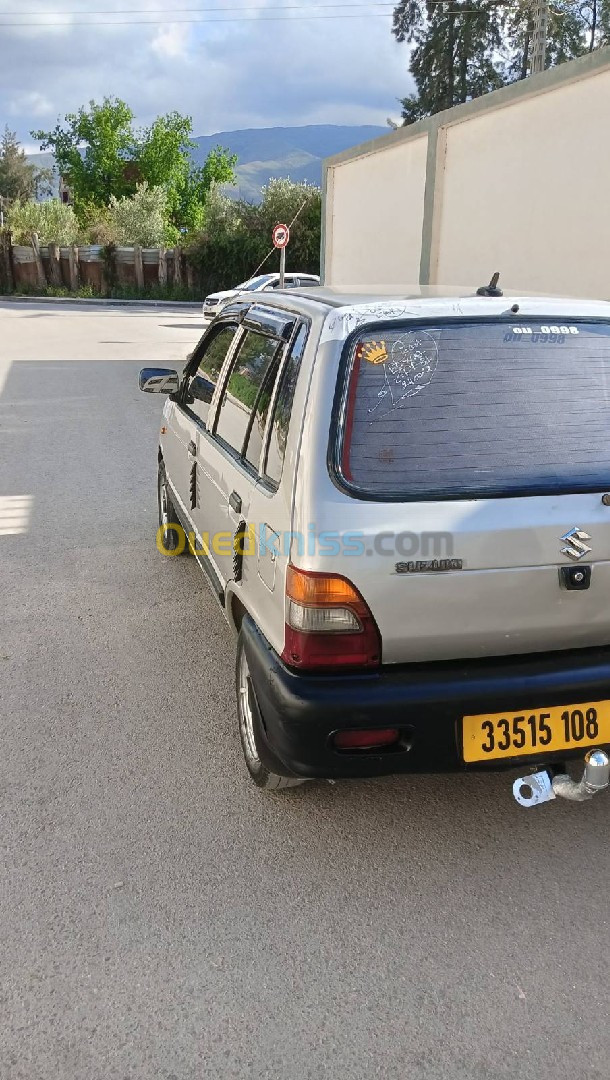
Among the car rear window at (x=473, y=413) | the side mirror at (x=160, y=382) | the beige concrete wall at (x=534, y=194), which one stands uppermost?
the beige concrete wall at (x=534, y=194)

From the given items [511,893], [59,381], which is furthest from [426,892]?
[59,381]

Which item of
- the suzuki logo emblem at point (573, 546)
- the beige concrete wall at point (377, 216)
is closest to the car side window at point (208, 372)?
the suzuki logo emblem at point (573, 546)

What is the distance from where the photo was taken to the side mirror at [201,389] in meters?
3.94

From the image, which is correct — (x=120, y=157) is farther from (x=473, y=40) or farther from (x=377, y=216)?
(x=377, y=216)

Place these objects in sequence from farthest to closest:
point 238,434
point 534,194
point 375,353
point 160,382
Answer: point 534,194 < point 160,382 < point 238,434 < point 375,353

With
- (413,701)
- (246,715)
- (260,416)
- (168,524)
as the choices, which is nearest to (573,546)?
(413,701)

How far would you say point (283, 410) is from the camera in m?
2.69

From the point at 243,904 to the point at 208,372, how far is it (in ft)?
8.29

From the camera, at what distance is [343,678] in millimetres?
2418

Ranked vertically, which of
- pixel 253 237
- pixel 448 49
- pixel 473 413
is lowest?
pixel 473 413

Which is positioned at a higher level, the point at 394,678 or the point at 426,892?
the point at 394,678

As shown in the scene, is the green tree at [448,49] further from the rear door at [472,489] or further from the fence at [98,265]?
the rear door at [472,489]

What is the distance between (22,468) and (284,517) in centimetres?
570

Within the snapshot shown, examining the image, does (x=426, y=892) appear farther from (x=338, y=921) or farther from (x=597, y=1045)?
(x=597, y=1045)
